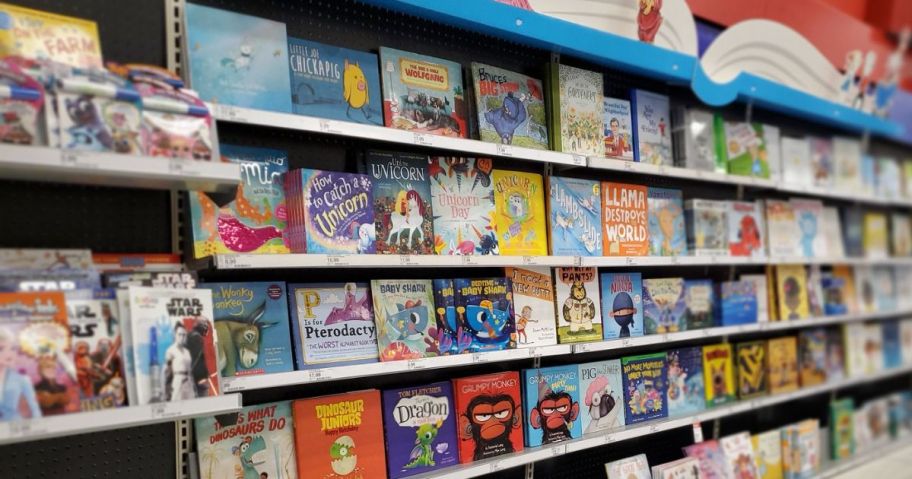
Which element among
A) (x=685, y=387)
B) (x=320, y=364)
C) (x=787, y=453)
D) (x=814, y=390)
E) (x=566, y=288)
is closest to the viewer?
(x=320, y=364)

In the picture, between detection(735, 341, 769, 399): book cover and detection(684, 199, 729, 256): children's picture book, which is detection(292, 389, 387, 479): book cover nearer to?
detection(684, 199, 729, 256): children's picture book

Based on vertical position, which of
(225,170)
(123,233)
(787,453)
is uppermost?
(225,170)

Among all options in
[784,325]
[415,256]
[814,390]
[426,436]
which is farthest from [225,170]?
[814,390]

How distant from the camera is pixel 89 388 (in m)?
1.58

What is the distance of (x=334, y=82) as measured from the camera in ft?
7.46

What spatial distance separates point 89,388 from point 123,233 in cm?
55

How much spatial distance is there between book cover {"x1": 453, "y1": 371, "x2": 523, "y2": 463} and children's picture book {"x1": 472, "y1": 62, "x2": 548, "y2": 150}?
998 millimetres

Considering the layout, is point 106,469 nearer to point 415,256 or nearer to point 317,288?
point 317,288

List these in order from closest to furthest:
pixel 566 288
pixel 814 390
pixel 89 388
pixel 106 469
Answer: pixel 89 388 < pixel 106 469 < pixel 566 288 < pixel 814 390

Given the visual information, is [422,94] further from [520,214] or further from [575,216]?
[575,216]

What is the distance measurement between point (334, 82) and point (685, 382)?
2355 millimetres

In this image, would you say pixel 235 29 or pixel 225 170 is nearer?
pixel 225 170

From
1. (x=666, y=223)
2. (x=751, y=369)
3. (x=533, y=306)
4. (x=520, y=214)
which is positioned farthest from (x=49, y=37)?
(x=751, y=369)

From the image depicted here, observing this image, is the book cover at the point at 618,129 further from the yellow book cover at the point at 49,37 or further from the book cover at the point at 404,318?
the yellow book cover at the point at 49,37
